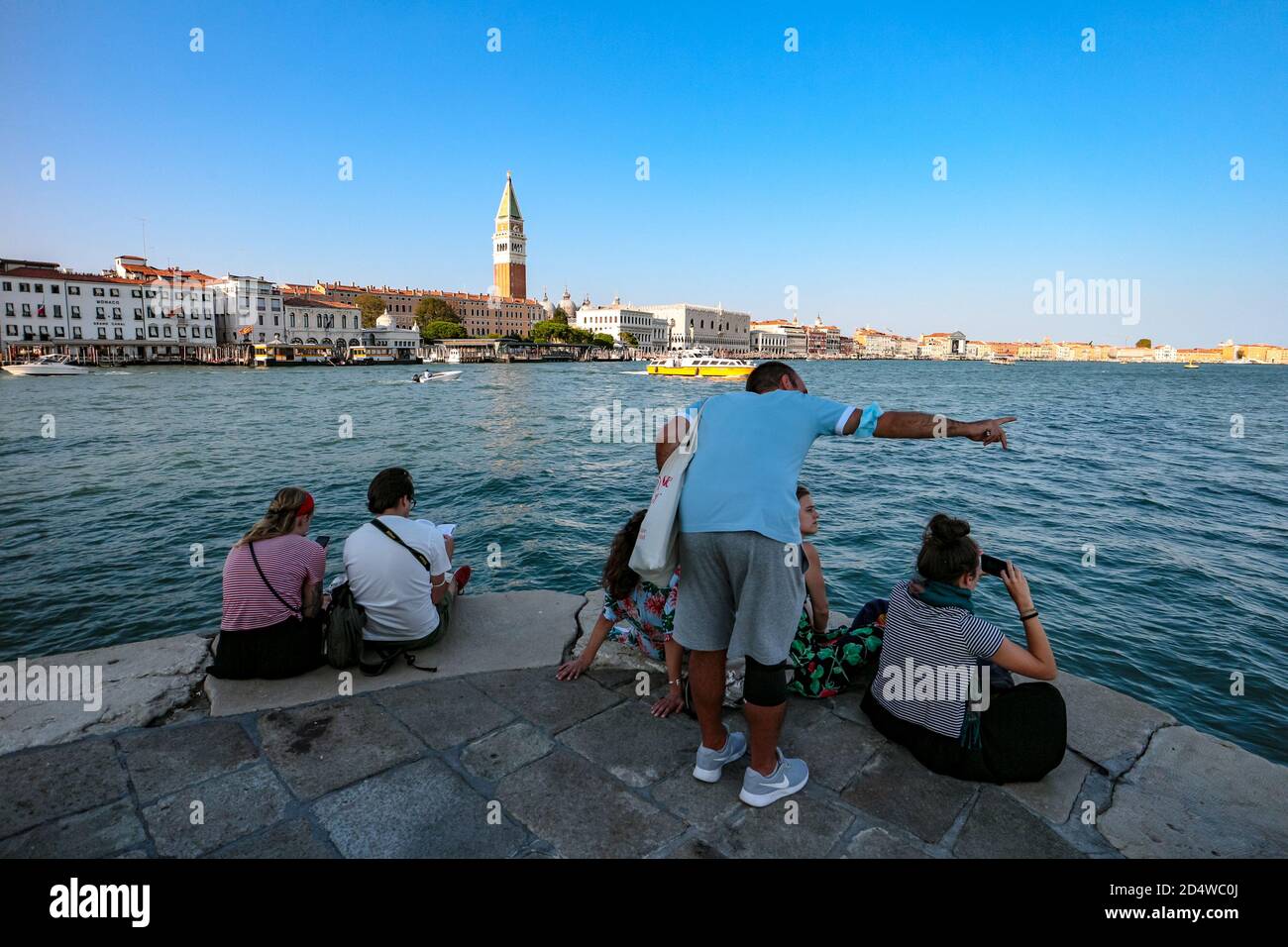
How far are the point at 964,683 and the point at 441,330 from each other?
380 feet

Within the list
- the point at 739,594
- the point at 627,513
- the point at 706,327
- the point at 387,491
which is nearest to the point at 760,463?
the point at 739,594

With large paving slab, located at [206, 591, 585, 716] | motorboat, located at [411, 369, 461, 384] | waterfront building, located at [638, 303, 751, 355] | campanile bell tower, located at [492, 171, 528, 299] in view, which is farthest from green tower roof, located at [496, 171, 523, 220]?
large paving slab, located at [206, 591, 585, 716]

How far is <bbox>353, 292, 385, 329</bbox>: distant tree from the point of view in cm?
10719

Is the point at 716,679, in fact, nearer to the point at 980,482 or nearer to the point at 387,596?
the point at 387,596

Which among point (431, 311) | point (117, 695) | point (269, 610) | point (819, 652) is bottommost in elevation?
point (117, 695)

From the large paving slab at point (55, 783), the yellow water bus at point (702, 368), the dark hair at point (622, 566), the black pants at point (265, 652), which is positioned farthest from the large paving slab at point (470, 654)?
the yellow water bus at point (702, 368)

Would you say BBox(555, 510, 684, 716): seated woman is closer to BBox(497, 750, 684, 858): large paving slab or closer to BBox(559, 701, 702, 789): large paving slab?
BBox(559, 701, 702, 789): large paving slab

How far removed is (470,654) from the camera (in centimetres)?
372

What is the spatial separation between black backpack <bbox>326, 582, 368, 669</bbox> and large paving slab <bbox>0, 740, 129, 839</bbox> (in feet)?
3.01

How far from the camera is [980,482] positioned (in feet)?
51.9

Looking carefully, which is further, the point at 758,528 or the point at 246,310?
the point at 246,310

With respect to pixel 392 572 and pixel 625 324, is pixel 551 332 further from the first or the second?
pixel 392 572
